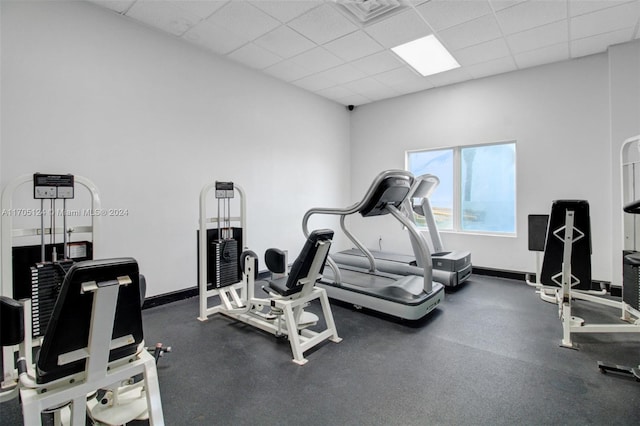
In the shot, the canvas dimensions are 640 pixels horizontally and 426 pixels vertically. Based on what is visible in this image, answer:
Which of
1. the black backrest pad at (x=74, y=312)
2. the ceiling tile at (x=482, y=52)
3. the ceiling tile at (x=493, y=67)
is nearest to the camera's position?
the black backrest pad at (x=74, y=312)

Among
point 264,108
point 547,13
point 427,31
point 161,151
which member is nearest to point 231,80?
point 264,108

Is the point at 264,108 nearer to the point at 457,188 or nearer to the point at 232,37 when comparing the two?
the point at 232,37

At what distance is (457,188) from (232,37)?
396cm

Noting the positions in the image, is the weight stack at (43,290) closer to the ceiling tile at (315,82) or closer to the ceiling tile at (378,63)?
the ceiling tile at (378,63)

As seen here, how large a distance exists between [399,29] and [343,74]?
1.37 metres

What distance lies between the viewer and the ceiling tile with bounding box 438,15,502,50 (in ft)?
10.7

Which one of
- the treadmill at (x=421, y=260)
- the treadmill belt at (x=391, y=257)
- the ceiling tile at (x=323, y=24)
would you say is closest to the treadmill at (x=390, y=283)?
the treadmill at (x=421, y=260)

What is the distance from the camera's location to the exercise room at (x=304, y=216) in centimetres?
174

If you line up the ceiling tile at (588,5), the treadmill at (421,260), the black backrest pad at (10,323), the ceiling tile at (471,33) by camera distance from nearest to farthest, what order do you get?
the black backrest pad at (10,323), the ceiling tile at (588,5), the ceiling tile at (471,33), the treadmill at (421,260)

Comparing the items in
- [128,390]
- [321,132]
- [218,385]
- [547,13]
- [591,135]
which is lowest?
[218,385]

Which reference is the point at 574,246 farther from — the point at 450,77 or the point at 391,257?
the point at 450,77

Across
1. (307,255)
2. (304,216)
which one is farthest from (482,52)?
(307,255)

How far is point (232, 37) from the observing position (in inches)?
140

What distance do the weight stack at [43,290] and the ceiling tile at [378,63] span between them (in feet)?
12.9
